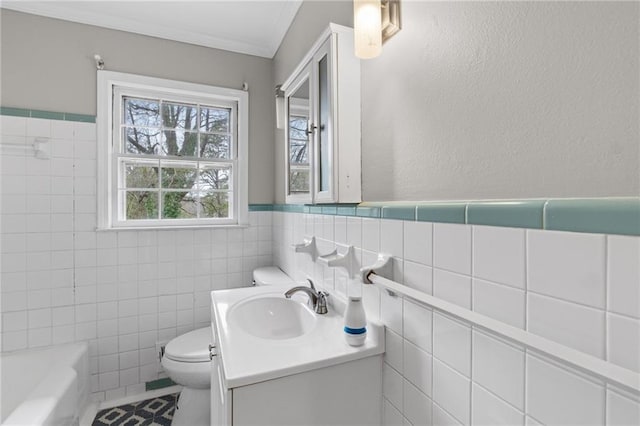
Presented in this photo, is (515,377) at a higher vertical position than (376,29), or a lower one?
lower

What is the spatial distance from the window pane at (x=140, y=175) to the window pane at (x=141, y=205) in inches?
2.2

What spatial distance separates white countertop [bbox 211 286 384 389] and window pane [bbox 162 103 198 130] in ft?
5.28

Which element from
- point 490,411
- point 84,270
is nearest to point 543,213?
point 490,411

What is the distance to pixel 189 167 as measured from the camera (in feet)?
7.09

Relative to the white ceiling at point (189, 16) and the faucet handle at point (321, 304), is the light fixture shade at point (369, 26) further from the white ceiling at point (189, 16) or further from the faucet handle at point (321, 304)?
the white ceiling at point (189, 16)

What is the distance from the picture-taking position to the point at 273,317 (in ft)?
4.41

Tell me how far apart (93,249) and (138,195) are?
0.43 metres

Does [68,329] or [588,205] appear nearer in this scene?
[588,205]

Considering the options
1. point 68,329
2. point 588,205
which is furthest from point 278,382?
point 68,329

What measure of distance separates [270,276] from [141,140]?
1304 millimetres

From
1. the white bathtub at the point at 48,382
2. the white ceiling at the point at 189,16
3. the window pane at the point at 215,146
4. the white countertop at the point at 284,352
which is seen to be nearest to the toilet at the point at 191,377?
the white bathtub at the point at 48,382

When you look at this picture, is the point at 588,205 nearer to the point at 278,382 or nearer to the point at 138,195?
the point at 278,382

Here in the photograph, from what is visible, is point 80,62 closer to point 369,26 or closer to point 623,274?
point 369,26

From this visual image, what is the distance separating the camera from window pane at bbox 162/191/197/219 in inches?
82.8
